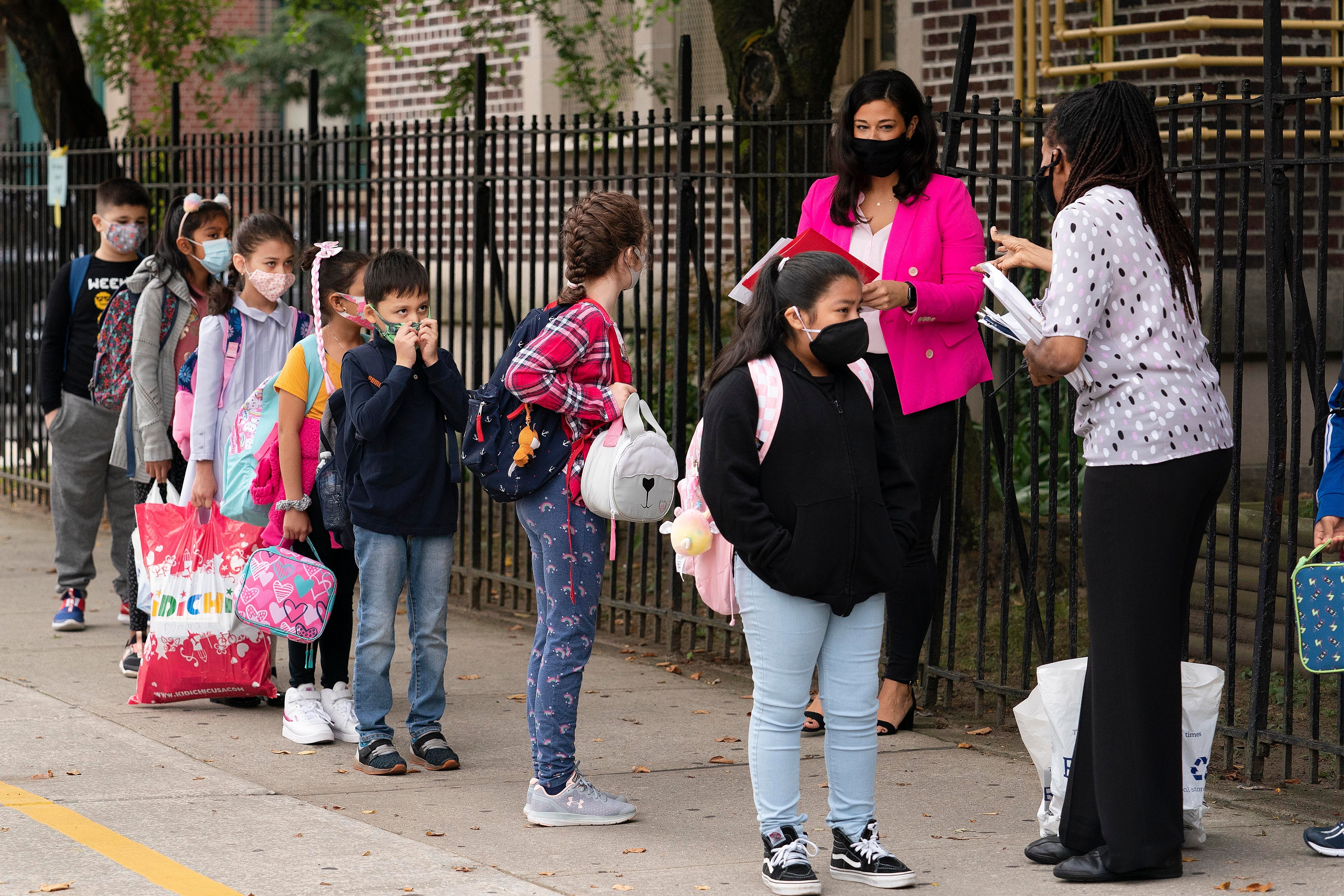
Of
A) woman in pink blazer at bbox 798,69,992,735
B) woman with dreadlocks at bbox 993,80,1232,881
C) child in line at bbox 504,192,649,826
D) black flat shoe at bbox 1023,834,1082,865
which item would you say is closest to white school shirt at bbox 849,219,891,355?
woman in pink blazer at bbox 798,69,992,735

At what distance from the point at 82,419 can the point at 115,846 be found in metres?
3.76

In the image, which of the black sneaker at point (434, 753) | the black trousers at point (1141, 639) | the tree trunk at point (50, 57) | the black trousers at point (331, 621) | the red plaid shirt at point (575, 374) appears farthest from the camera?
the tree trunk at point (50, 57)

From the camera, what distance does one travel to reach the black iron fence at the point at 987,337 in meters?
5.34

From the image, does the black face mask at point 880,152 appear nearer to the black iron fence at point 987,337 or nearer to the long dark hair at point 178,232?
the black iron fence at point 987,337

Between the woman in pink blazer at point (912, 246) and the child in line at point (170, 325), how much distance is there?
100 inches

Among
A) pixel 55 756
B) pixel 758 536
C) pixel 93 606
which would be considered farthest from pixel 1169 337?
pixel 93 606

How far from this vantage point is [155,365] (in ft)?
22.4

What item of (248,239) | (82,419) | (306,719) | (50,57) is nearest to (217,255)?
(248,239)

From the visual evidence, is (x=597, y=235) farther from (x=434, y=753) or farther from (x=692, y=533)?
(x=434, y=753)

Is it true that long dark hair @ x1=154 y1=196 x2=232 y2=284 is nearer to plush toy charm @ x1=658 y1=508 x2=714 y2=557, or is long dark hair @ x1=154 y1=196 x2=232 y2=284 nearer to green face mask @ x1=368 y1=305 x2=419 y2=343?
green face mask @ x1=368 y1=305 x2=419 y2=343

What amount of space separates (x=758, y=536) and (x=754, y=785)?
0.65m

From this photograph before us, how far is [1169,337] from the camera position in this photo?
13.8 feet

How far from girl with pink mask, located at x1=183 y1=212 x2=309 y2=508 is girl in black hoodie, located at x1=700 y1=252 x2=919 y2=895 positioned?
8.33ft

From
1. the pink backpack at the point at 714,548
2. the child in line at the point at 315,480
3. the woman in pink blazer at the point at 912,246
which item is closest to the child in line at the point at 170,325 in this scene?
the child in line at the point at 315,480
